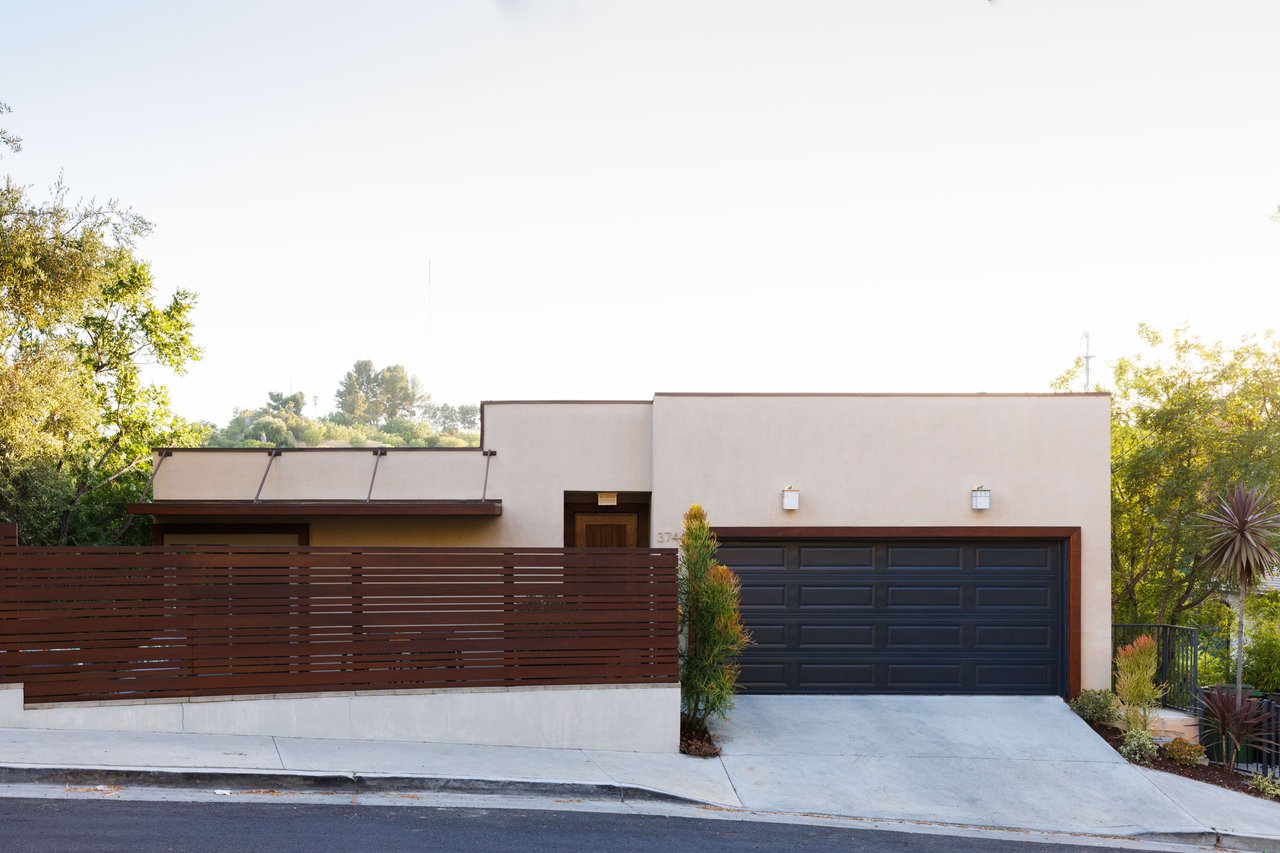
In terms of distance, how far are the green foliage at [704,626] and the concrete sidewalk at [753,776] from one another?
608mm

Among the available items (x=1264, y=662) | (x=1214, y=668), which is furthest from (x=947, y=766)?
(x=1214, y=668)

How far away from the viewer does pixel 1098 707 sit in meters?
12.0

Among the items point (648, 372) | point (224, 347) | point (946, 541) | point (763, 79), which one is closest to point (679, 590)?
A: point (946, 541)

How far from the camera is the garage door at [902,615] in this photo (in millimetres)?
12852

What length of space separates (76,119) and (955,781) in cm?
2052

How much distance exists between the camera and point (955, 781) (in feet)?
32.0

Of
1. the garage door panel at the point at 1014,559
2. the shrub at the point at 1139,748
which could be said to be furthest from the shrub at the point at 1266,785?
the garage door panel at the point at 1014,559

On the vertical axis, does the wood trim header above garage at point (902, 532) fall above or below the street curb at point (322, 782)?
above

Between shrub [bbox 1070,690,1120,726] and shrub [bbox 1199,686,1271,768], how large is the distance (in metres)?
1.05

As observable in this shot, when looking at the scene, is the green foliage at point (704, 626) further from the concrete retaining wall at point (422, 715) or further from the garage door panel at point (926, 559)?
the garage door panel at point (926, 559)

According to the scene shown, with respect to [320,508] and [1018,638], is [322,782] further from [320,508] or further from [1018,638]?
[1018,638]

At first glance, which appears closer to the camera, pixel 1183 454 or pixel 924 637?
pixel 924 637

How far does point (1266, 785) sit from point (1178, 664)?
2.53 metres

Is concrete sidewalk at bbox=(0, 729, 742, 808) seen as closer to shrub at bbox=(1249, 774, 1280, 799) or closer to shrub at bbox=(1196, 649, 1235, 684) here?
shrub at bbox=(1249, 774, 1280, 799)
